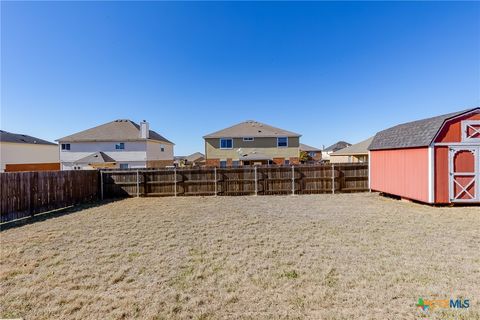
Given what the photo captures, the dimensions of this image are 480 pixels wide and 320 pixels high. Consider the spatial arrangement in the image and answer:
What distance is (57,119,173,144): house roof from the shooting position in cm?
2497

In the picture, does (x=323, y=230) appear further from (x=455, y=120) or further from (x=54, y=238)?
(x=455, y=120)

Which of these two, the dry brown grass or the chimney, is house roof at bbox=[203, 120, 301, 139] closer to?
the chimney

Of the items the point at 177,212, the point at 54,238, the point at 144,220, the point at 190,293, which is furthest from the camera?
the point at 177,212

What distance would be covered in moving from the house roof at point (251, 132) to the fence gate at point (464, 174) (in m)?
15.0

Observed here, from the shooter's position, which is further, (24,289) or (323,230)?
(323,230)

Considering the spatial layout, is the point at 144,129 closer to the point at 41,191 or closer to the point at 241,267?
the point at 41,191

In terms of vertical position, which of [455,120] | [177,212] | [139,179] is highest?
[455,120]

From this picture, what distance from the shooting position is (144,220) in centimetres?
776

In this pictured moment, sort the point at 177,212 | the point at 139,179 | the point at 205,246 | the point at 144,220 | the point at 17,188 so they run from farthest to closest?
the point at 139,179 → the point at 177,212 → the point at 17,188 → the point at 144,220 → the point at 205,246

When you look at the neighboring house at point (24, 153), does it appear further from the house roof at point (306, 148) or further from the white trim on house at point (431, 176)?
the house roof at point (306, 148)

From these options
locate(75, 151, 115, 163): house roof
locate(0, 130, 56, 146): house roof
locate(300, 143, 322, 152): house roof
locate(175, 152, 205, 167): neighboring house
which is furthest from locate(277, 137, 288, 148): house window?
locate(0, 130, 56, 146): house roof

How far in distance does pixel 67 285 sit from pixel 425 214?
10178mm

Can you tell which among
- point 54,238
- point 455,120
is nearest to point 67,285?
point 54,238

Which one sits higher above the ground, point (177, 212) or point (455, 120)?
point (455, 120)
